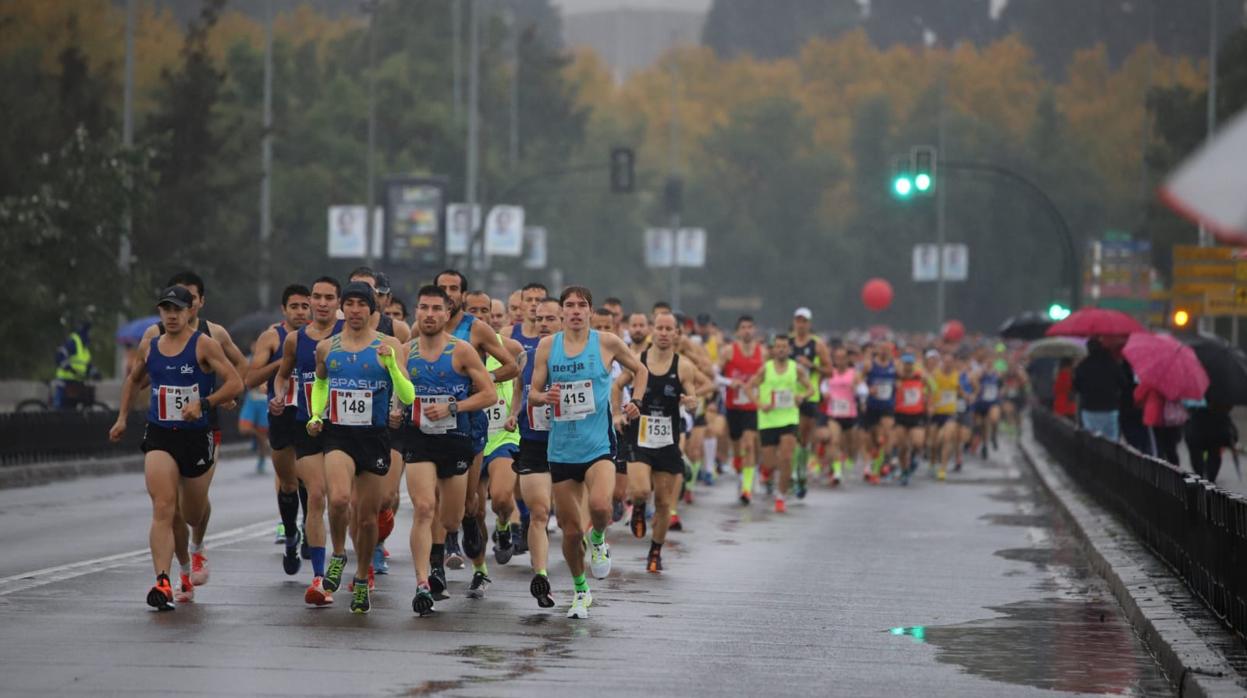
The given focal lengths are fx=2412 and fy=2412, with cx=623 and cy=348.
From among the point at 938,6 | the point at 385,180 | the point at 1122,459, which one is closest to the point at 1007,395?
the point at 385,180

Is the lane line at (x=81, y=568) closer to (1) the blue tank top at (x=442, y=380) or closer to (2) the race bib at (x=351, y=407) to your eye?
(2) the race bib at (x=351, y=407)

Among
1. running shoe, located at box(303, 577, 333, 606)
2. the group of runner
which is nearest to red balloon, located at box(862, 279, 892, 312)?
the group of runner

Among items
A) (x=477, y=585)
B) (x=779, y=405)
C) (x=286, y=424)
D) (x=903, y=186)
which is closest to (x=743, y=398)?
(x=779, y=405)

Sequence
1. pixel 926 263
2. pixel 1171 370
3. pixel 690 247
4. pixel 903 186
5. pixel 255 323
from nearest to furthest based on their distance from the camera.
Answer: pixel 1171 370 → pixel 255 323 → pixel 903 186 → pixel 926 263 → pixel 690 247

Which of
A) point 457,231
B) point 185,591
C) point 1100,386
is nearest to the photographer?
point 185,591

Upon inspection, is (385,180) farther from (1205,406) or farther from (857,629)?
(857,629)

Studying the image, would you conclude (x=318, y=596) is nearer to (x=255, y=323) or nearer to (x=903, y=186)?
(x=255, y=323)

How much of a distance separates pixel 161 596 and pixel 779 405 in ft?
41.3

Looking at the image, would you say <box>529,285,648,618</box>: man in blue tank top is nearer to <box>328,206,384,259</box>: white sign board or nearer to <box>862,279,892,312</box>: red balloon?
<box>328,206,384,259</box>: white sign board

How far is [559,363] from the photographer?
1380cm

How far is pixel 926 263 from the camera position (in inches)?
3930

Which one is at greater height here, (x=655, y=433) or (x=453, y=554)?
(x=655, y=433)

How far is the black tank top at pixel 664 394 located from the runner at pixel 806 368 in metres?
9.12

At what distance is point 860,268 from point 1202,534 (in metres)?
101
